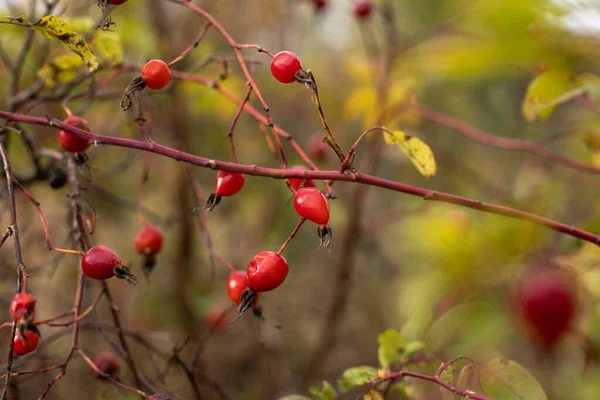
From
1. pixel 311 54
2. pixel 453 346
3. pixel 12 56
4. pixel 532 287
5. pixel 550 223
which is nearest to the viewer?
pixel 550 223

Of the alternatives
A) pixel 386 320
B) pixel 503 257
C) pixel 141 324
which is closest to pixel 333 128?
pixel 386 320

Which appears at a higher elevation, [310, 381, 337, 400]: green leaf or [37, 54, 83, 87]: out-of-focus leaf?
[37, 54, 83, 87]: out-of-focus leaf

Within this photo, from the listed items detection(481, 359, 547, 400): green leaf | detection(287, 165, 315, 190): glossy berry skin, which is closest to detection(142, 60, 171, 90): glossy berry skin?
detection(287, 165, 315, 190): glossy berry skin

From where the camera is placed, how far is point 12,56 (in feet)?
6.02

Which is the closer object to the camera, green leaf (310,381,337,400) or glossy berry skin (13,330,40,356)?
glossy berry skin (13,330,40,356)

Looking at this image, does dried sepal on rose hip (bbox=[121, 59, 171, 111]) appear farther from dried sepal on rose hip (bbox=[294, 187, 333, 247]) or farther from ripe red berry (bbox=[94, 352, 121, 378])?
ripe red berry (bbox=[94, 352, 121, 378])

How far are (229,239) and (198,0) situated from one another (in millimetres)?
1256

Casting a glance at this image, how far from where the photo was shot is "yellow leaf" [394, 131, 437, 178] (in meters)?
0.82

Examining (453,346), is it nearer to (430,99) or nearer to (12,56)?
(12,56)

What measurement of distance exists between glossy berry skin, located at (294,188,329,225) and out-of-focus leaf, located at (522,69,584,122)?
53cm

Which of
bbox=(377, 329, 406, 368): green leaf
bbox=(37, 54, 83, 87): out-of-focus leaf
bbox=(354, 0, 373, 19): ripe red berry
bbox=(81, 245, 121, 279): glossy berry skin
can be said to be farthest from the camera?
bbox=(354, 0, 373, 19): ripe red berry

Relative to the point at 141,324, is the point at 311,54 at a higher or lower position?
higher

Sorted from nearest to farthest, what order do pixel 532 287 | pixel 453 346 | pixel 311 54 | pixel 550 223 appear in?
pixel 550 223 < pixel 532 287 < pixel 453 346 < pixel 311 54

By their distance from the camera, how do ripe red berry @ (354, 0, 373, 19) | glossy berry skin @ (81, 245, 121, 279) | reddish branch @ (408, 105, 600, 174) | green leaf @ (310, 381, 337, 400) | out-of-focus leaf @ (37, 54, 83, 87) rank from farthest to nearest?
ripe red berry @ (354, 0, 373, 19) → reddish branch @ (408, 105, 600, 174) → out-of-focus leaf @ (37, 54, 83, 87) → green leaf @ (310, 381, 337, 400) → glossy berry skin @ (81, 245, 121, 279)
